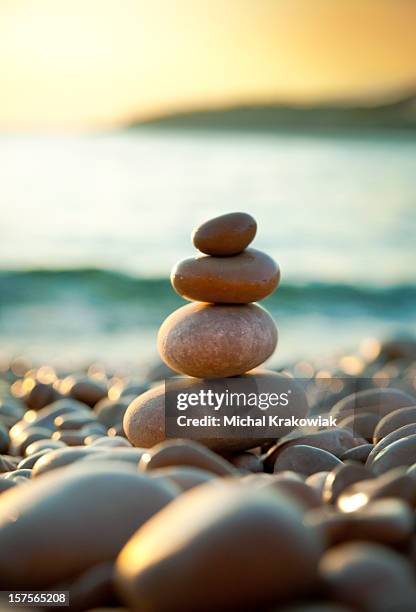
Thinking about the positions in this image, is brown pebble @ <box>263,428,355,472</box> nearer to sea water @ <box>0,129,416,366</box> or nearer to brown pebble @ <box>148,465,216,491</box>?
brown pebble @ <box>148,465,216,491</box>

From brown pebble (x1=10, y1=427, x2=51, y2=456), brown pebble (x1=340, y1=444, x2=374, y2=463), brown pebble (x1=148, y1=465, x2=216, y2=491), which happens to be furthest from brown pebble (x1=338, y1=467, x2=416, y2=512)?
brown pebble (x1=10, y1=427, x2=51, y2=456)

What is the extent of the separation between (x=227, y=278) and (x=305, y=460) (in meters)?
0.79

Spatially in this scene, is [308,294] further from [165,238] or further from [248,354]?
[248,354]

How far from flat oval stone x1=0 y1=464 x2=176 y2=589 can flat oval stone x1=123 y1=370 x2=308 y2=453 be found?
1.75 meters

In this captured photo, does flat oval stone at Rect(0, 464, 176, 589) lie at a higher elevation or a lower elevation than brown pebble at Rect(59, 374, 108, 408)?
higher

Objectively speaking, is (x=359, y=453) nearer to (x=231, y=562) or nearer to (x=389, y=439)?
(x=389, y=439)

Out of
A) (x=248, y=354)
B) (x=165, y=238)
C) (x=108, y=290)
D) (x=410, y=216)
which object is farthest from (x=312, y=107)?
(x=248, y=354)

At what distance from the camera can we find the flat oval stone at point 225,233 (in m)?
3.94

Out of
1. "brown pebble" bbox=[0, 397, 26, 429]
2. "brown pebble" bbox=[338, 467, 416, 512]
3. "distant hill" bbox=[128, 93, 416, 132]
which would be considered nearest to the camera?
"brown pebble" bbox=[338, 467, 416, 512]

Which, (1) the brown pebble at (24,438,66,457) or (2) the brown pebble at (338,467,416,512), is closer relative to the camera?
(2) the brown pebble at (338,467,416,512)

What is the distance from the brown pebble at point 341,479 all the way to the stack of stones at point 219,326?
4.29ft

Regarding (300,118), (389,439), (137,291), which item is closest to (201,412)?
(389,439)

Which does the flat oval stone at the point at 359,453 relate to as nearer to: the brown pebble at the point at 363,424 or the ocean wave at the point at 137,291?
the brown pebble at the point at 363,424

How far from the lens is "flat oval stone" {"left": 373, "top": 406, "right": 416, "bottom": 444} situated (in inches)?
161
